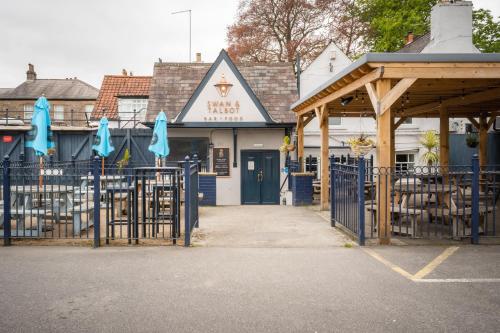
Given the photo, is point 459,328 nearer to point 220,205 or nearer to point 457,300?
point 457,300

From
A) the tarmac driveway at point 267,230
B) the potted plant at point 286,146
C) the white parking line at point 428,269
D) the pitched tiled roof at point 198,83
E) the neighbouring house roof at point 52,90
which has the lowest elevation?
the white parking line at point 428,269

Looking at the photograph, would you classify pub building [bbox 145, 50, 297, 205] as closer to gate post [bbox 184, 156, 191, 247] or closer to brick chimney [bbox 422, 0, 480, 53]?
brick chimney [bbox 422, 0, 480, 53]

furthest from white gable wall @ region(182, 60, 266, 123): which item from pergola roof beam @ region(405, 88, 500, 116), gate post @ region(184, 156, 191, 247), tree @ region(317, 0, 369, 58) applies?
tree @ region(317, 0, 369, 58)

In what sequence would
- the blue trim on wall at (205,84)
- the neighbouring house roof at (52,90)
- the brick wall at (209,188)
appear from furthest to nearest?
1. the neighbouring house roof at (52,90)
2. the blue trim on wall at (205,84)
3. the brick wall at (209,188)

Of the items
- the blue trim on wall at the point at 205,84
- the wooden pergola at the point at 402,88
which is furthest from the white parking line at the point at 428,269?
the blue trim on wall at the point at 205,84

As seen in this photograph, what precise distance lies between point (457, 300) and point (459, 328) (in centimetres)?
87

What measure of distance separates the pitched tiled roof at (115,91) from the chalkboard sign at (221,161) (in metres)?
11.1

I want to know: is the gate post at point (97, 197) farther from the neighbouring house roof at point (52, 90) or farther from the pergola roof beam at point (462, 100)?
the neighbouring house roof at point (52, 90)

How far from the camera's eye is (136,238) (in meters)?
7.91

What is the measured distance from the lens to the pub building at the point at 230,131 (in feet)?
53.5

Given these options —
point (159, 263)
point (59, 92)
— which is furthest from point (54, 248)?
point (59, 92)

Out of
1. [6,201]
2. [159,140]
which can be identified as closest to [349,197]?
[159,140]

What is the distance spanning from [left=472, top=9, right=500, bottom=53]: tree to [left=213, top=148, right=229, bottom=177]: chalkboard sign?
2118 cm

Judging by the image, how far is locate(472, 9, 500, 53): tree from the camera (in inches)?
1101
